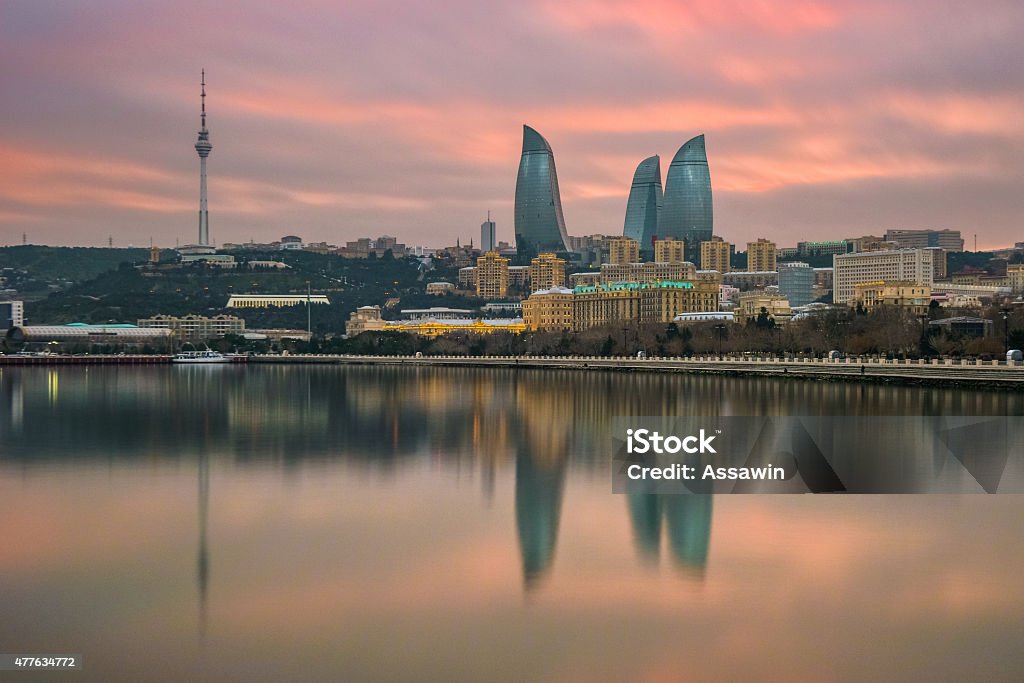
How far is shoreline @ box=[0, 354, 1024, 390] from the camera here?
54.5 metres

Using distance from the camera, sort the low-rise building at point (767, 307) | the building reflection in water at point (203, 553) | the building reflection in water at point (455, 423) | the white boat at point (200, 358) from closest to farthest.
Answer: the building reflection in water at point (203, 553)
the building reflection in water at point (455, 423)
the white boat at point (200, 358)
the low-rise building at point (767, 307)

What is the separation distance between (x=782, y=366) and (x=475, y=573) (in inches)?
2226

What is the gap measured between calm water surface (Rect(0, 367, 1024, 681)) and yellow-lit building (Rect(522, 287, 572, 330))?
430 ft

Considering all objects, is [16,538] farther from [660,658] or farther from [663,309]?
[663,309]

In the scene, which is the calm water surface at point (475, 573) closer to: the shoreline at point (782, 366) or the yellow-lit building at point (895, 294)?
the shoreline at point (782, 366)

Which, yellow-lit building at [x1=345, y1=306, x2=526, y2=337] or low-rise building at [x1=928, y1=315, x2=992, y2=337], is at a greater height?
low-rise building at [x1=928, y1=315, x2=992, y2=337]

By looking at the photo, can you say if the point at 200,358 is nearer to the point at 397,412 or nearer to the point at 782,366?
the point at 782,366

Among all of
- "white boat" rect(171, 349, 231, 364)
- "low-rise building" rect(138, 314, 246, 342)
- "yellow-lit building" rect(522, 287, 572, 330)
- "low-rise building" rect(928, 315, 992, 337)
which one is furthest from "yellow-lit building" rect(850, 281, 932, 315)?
"low-rise building" rect(138, 314, 246, 342)

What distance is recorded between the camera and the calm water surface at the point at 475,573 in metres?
12.9

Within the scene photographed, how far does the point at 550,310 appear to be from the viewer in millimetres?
162375

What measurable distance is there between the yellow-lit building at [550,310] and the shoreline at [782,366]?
116 ft

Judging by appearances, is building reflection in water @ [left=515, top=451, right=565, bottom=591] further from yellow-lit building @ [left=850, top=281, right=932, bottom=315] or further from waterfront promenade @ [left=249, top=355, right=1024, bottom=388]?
yellow-lit building @ [left=850, top=281, right=932, bottom=315]

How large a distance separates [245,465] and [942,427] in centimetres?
1859

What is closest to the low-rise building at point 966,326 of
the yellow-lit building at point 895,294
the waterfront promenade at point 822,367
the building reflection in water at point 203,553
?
the waterfront promenade at point 822,367
